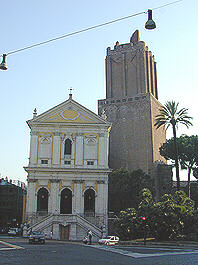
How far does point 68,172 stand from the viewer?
4553cm

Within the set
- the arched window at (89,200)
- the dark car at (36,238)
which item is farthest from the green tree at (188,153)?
the dark car at (36,238)

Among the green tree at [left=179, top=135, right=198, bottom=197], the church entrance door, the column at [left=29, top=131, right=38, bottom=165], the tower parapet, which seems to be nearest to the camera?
the church entrance door

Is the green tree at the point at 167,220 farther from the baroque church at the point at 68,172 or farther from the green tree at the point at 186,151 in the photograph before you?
the green tree at the point at 186,151

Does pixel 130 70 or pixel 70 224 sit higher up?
pixel 130 70

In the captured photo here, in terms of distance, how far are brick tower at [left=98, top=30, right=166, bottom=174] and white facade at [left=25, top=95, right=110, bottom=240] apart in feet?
66.7

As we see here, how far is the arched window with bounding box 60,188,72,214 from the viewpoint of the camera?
45.1m

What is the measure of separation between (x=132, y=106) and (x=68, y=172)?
29.0 meters

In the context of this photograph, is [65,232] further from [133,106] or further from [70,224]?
[133,106]

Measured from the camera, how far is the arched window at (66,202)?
45.1 meters

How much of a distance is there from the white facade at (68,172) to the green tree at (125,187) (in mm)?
9633

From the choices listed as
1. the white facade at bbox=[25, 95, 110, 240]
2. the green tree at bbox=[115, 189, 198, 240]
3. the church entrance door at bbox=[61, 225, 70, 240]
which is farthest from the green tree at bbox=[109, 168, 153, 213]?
the green tree at bbox=[115, 189, 198, 240]

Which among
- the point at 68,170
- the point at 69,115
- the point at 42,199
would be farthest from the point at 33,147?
the point at 42,199

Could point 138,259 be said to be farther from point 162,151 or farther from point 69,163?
point 162,151

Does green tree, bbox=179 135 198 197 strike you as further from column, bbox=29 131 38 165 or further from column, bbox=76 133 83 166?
column, bbox=29 131 38 165
